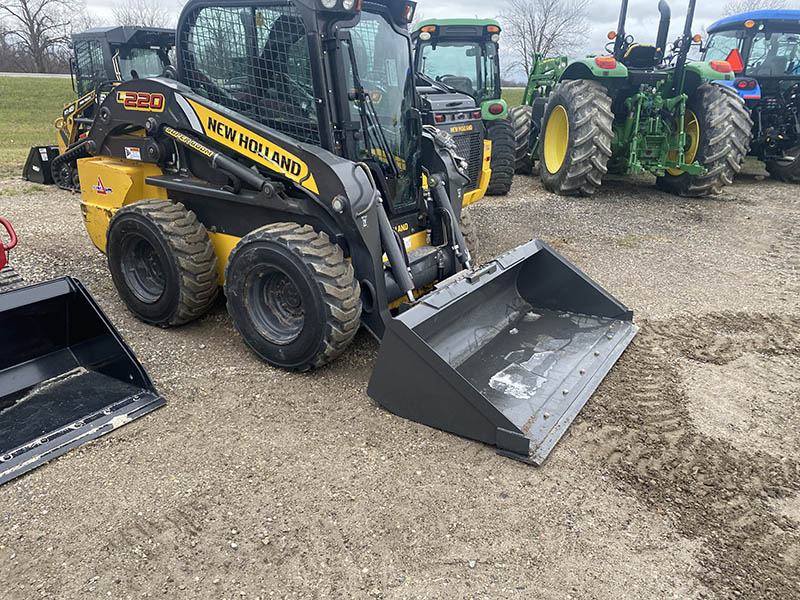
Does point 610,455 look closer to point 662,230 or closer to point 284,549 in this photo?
point 284,549

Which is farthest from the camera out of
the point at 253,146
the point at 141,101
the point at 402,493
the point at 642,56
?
the point at 642,56

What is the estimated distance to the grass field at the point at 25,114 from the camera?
40.0 ft

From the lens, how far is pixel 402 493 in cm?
271

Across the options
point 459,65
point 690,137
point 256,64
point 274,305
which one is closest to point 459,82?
→ point 459,65

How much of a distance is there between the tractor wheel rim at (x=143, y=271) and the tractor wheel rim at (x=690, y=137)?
23.8ft

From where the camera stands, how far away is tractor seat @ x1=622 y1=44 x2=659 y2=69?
9.02 meters

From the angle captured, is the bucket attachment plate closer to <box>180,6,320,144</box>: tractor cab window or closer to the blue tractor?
<box>180,6,320,144</box>: tractor cab window

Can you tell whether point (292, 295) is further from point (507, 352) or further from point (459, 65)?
point (459, 65)

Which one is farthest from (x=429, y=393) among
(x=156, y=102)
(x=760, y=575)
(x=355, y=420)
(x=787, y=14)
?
(x=787, y=14)

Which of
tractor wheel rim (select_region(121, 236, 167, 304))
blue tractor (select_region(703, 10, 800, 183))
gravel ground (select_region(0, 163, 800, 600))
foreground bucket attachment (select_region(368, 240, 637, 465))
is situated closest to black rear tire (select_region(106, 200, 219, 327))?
tractor wheel rim (select_region(121, 236, 167, 304))

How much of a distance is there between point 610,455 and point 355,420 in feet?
4.27

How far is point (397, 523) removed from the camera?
253cm

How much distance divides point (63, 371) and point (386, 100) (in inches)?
102

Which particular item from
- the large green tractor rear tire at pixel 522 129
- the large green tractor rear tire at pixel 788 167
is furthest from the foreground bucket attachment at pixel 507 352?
the large green tractor rear tire at pixel 788 167
